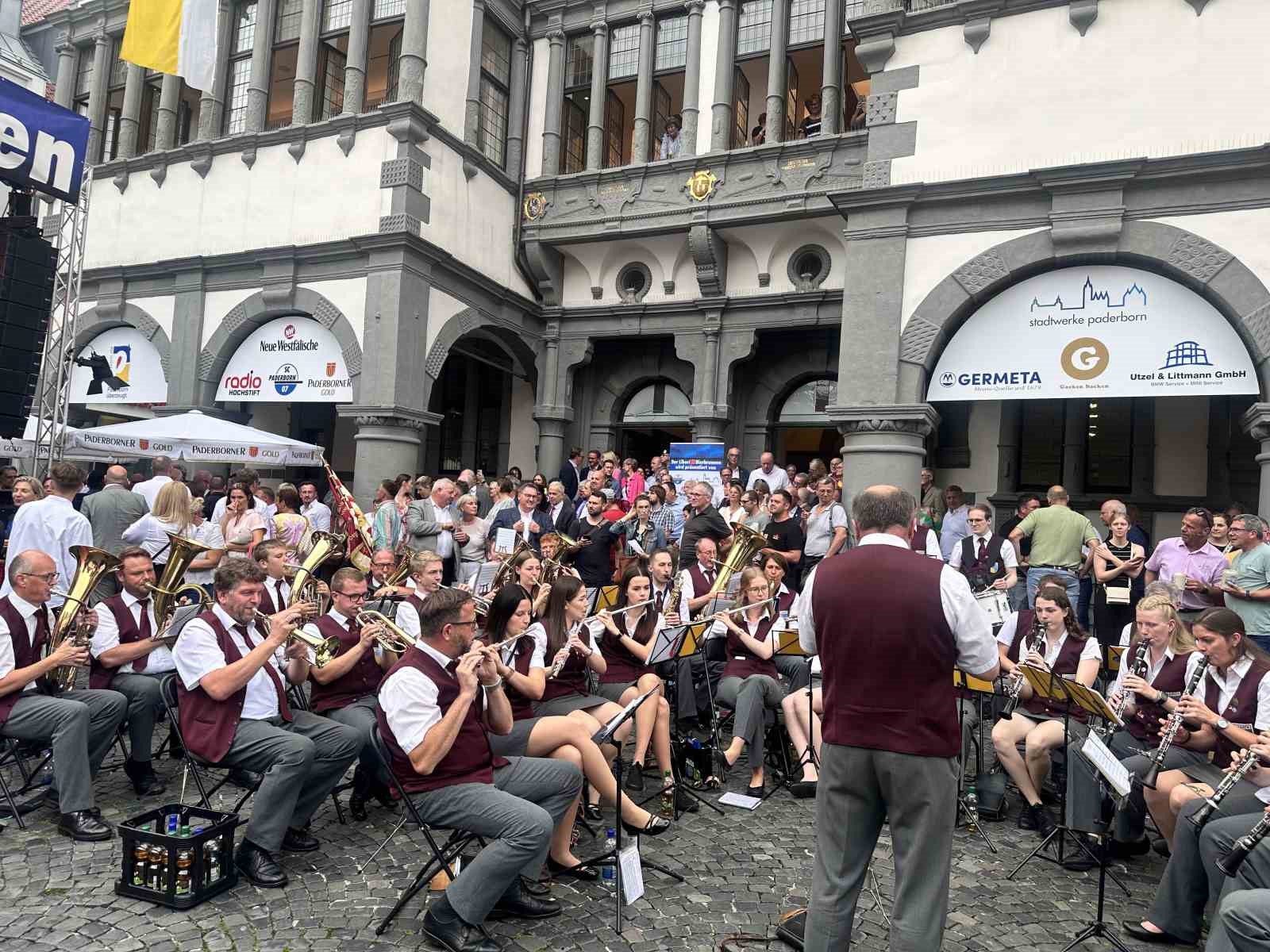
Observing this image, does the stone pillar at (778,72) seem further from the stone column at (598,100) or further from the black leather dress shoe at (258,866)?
the black leather dress shoe at (258,866)

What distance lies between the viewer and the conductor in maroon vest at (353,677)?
18.3ft

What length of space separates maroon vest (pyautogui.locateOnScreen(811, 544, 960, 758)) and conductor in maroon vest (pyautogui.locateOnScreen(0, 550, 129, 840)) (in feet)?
14.1

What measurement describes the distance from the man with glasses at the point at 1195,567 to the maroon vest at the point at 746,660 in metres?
4.01

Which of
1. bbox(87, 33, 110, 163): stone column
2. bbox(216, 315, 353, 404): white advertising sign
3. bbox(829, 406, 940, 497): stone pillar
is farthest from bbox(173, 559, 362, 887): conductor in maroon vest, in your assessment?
bbox(87, 33, 110, 163): stone column

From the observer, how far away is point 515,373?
18.1 meters

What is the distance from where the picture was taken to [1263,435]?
987cm

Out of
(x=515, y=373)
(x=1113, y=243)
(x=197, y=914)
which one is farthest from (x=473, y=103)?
(x=197, y=914)

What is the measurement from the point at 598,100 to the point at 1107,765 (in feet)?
50.1

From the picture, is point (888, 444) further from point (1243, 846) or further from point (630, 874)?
point (630, 874)

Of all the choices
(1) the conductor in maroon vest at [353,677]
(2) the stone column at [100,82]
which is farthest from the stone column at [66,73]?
(1) the conductor in maroon vest at [353,677]

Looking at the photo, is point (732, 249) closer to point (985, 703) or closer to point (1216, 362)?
point (1216, 362)

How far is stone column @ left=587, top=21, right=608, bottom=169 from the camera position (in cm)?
1662

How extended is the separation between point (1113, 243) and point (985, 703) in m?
6.27

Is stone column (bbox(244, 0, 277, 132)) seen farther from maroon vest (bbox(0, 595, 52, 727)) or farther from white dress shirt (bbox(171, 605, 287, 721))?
white dress shirt (bbox(171, 605, 287, 721))
